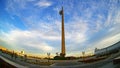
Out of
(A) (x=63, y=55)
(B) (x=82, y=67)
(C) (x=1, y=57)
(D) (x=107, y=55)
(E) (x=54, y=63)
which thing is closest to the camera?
(B) (x=82, y=67)

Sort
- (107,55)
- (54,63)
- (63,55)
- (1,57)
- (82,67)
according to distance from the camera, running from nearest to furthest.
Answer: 1. (82,67)
2. (107,55)
3. (54,63)
4. (63,55)
5. (1,57)

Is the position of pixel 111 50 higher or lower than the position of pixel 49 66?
higher

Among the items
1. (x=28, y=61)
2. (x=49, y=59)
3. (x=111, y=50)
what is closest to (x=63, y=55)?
(x=49, y=59)

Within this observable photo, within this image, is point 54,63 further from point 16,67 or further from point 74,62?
point 16,67

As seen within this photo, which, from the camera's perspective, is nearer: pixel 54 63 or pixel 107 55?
pixel 107 55

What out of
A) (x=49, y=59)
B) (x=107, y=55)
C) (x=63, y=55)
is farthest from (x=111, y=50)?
(x=49, y=59)

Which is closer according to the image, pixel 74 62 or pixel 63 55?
pixel 74 62

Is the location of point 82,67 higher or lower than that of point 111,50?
lower

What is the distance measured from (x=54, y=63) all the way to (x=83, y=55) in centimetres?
26

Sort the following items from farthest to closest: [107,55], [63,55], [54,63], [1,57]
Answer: [1,57] < [63,55] < [54,63] < [107,55]

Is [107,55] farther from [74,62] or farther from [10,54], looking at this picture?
[10,54]

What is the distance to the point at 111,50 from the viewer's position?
56.1 inches

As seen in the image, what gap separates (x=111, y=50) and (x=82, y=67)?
30cm

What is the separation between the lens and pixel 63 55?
1644 mm
